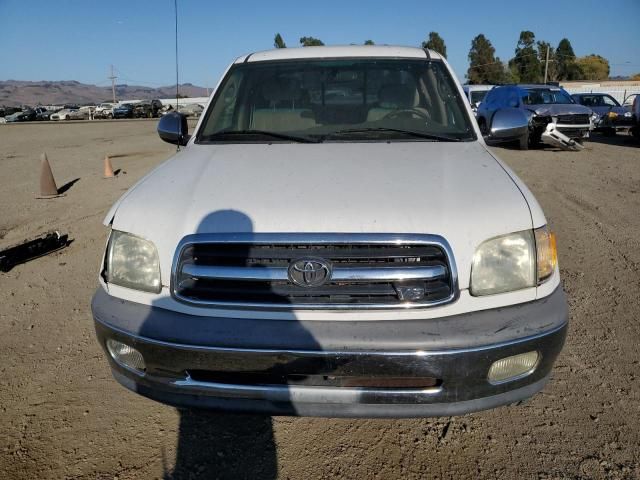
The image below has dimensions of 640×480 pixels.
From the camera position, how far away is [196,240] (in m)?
2.00

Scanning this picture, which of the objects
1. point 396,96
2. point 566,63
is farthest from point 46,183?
point 566,63

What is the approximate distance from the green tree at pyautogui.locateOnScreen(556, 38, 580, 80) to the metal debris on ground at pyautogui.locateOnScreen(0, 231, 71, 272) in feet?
265

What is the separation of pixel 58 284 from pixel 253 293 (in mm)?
3239

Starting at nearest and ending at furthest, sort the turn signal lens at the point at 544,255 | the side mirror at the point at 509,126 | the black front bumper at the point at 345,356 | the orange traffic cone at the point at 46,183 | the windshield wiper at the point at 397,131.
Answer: the black front bumper at the point at 345,356
the turn signal lens at the point at 544,255
the windshield wiper at the point at 397,131
the side mirror at the point at 509,126
the orange traffic cone at the point at 46,183

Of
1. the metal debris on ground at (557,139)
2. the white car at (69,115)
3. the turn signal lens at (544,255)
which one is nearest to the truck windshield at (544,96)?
the metal debris on ground at (557,139)

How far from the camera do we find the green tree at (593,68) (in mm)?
77519

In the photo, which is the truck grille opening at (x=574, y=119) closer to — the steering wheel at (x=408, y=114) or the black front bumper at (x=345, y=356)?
the steering wheel at (x=408, y=114)

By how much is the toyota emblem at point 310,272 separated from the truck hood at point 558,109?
562 inches

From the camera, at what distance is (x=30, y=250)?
5.04 meters

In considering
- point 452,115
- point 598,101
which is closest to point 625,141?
point 598,101

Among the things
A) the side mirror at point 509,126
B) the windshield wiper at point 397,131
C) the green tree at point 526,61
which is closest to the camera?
the windshield wiper at point 397,131

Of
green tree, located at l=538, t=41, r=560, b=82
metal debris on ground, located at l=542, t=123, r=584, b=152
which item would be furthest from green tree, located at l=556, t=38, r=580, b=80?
metal debris on ground, located at l=542, t=123, r=584, b=152

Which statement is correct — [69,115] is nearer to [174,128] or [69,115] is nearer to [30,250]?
[30,250]

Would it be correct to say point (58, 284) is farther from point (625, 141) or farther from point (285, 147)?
point (625, 141)
